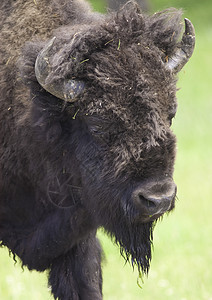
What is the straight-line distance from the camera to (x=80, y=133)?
487cm

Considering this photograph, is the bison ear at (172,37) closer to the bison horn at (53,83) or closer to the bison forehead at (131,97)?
the bison forehead at (131,97)

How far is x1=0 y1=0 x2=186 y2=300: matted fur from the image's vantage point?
4.55 m

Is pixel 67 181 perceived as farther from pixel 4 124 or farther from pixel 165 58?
pixel 165 58

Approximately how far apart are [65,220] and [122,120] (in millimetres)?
1240

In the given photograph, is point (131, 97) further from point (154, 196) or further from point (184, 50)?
point (184, 50)

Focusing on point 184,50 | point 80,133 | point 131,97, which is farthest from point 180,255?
point 131,97

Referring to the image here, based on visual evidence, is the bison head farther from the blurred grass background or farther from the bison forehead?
the blurred grass background

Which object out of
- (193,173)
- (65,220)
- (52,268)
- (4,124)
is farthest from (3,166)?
(193,173)

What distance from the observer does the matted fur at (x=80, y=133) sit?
179 inches

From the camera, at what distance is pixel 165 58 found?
494 centimetres

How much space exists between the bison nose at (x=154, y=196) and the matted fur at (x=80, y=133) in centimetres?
8

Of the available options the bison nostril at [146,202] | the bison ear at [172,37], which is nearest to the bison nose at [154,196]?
the bison nostril at [146,202]

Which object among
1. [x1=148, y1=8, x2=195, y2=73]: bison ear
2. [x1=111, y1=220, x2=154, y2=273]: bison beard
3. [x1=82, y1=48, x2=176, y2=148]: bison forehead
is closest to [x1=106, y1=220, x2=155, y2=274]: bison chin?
[x1=111, y1=220, x2=154, y2=273]: bison beard

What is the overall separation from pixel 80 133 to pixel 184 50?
3.60ft
